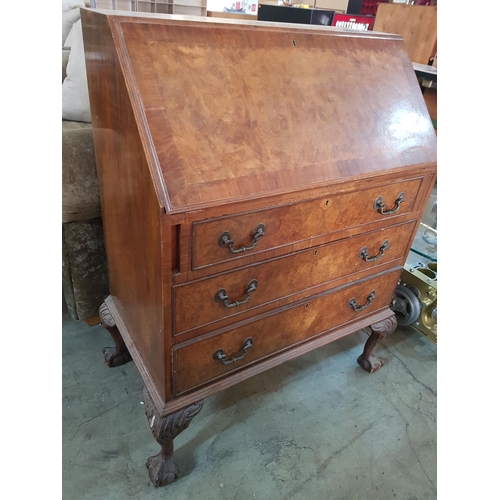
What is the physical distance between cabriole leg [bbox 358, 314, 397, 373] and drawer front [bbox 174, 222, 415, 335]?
33 centimetres

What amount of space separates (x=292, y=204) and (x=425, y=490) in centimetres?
117

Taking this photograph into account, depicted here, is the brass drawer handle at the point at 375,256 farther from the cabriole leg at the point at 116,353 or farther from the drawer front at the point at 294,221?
the cabriole leg at the point at 116,353

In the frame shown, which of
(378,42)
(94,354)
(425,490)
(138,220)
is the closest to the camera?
(138,220)

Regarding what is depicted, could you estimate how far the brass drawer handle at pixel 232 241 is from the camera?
989 millimetres

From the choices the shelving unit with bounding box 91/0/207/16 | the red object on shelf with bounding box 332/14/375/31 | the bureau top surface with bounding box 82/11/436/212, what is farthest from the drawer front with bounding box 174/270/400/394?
the shelving unit with bounding box 91/0/207/16

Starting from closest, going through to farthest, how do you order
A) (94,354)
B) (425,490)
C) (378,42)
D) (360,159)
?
(360,159) → (378,42) → (425,490) → (94,354)

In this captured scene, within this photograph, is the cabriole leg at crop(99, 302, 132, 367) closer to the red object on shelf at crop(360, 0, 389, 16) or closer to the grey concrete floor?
the grey concrete floor

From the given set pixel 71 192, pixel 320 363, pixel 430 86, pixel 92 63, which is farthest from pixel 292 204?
pixel 430 86

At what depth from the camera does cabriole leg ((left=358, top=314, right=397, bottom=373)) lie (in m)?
1.70

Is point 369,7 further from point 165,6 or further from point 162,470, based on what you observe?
point 162,470

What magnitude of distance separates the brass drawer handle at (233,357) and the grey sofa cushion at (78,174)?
0.79 m

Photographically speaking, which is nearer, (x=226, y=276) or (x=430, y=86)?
(x=226, y=276)

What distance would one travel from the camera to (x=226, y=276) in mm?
1079

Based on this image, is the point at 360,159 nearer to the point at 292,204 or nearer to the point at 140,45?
the point at 292,204
